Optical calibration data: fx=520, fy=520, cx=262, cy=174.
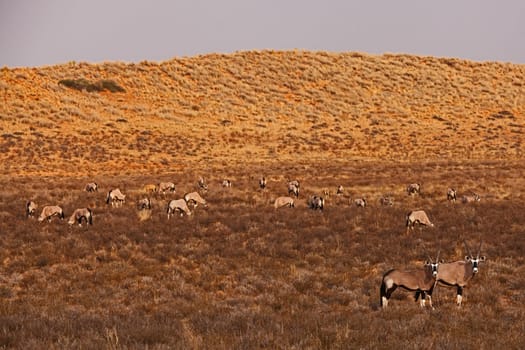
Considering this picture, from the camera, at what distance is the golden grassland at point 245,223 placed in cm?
875

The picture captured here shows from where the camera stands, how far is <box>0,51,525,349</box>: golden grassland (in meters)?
8.75

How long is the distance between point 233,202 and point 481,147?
35.3 m

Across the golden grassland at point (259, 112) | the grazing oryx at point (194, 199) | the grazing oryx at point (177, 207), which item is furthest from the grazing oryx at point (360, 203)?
the golden grassland at point (259, 112)

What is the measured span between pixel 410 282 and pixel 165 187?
763 inches

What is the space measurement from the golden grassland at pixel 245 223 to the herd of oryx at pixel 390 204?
15.5 inches

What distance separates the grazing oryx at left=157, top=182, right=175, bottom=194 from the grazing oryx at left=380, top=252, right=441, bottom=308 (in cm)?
1862

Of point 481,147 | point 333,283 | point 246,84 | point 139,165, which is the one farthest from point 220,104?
point 333,283

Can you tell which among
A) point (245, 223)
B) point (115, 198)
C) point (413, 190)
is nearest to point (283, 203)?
point (245, 223)

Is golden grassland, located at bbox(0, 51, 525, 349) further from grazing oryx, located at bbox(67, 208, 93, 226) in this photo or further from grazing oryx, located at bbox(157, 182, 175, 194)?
grazing oryx, located at bbox(157, 182, 175, 194)

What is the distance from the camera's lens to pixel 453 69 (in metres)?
89.9

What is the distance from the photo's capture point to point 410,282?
1027 centimetres

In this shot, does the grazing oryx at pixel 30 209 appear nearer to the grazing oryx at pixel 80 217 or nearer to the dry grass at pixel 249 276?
the dry grass at pixel 249 276

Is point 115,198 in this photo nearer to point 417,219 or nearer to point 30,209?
point 30,209

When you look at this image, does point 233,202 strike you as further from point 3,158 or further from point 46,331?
point 3,158
